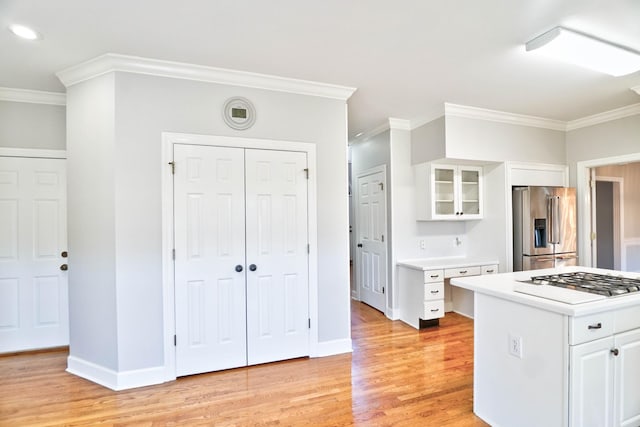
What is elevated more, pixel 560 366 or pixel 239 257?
pixel 239 257

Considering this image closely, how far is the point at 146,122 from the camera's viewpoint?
8.89 ft

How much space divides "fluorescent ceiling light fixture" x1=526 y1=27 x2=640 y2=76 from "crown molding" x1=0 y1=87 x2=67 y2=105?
4.32 m

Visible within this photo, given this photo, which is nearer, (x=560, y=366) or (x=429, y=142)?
(x=560, y=366)

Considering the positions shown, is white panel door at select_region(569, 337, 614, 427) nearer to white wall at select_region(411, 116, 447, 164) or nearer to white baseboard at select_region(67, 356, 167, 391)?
white wall at select_region(411, 116, 447, 164)

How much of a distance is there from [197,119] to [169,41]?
635 mm

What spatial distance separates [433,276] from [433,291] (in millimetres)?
181

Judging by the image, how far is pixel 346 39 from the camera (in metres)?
2.37

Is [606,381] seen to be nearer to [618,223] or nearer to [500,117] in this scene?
[500,117]

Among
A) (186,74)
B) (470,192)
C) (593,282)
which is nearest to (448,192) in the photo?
(470,192)

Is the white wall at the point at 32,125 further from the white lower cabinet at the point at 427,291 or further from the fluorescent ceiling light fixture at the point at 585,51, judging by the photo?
the fluorescent ceiling light fixture at the point at 585,51

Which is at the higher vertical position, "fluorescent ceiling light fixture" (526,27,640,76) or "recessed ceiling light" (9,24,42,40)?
"recessed ceiling light" (9,24,42,40)

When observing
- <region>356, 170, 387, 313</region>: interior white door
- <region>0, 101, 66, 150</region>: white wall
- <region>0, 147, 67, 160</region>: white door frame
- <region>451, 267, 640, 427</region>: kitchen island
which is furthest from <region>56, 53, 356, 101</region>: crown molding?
<region>451, 267, 640, 427</region>: kitchen island

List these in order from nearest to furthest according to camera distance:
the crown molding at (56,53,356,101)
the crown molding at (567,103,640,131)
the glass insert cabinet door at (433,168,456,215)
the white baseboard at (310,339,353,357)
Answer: the crown molding at (56,53,356,101), the white baseboard at (310,339,353,357), the crown molding at (567,103,640,131), the glass insert cabinet door at (433,168,456,215)

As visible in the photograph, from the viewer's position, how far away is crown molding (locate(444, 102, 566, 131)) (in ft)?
12.5
